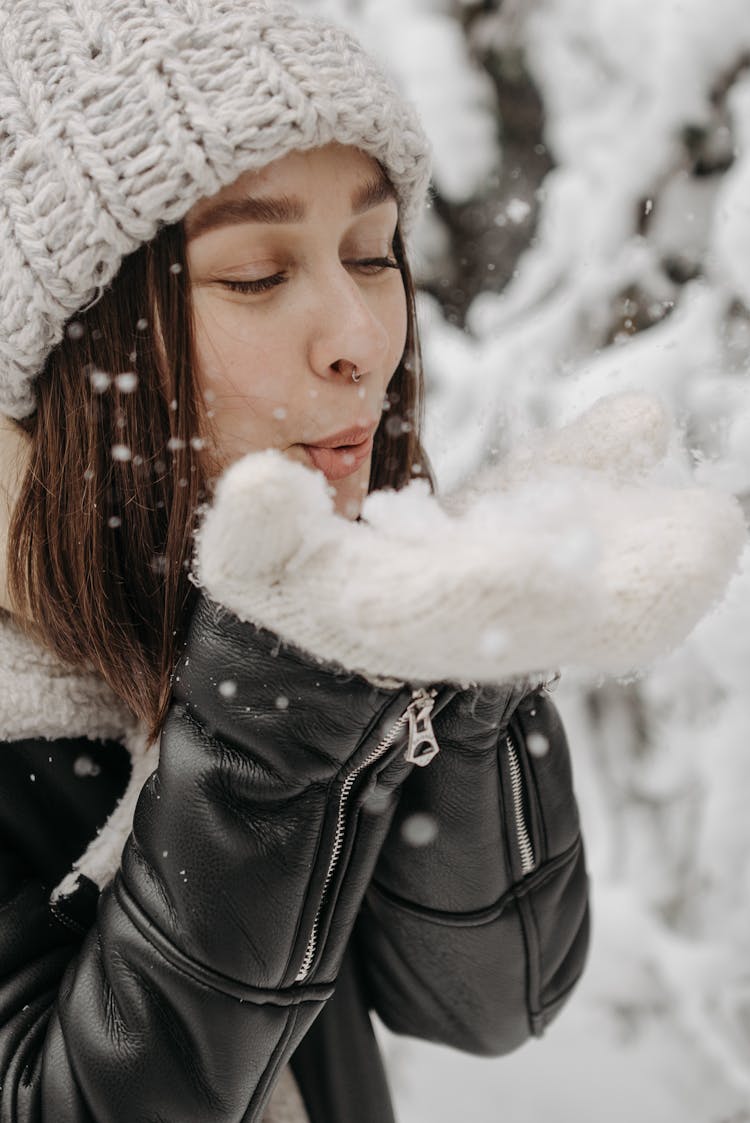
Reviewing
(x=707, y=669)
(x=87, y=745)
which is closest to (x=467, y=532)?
(x=87, y=745)

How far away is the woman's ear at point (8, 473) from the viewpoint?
4.00 feet

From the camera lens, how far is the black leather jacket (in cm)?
98

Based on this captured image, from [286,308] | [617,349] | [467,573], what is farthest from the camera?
[617,349]

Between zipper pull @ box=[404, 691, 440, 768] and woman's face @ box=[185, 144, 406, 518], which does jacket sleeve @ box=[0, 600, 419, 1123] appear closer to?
zipper pull @ box=[404, 691, 440, 768]

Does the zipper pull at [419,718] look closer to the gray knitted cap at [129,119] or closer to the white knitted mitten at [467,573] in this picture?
the white knitted mitten at [467,573]

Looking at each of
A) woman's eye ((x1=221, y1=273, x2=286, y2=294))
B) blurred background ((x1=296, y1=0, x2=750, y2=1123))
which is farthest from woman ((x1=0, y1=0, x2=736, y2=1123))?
blurred background ((x1=296, y1=0, x2=750, y2=1123))

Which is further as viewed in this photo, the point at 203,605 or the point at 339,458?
the point at 339,458

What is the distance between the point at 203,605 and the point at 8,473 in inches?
16.1

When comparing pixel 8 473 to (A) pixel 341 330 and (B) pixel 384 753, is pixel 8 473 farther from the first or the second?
(B) pixel 384 753

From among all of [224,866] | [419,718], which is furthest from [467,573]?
[224,866]

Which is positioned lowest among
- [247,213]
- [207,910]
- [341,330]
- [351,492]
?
[207,910]

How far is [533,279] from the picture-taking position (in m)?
2.58

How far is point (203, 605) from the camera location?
3.29ft

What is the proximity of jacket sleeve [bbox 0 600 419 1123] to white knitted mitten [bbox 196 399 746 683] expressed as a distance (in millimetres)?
133
